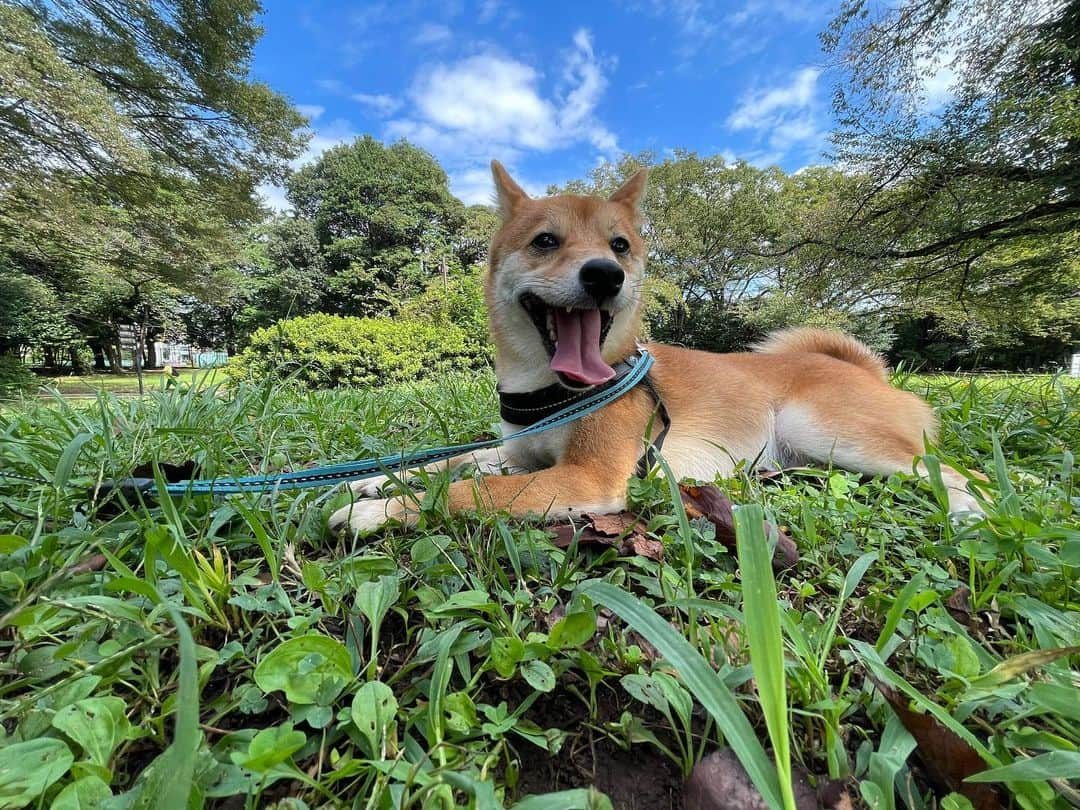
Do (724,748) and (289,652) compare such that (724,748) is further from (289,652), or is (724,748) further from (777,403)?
(777,403)

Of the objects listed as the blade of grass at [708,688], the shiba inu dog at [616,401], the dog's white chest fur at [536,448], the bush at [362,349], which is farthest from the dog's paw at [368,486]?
the bush at [362,349]

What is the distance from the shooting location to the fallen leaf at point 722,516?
1.22 metres

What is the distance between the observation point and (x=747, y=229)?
2011cm

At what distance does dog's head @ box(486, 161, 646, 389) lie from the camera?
7.18 ft

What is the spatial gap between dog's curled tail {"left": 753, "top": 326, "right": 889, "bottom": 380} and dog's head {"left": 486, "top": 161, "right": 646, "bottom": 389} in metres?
1.37

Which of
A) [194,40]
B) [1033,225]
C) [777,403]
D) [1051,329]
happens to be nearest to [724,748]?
[777,403]

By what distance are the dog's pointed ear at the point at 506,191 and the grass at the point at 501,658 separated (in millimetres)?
2333

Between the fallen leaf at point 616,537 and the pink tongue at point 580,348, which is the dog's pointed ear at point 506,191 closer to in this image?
the pink tongue at point 580,348

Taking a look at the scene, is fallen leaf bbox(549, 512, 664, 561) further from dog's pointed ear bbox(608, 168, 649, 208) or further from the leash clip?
dog's pointed ear bbox(608, 168, 649, 208)

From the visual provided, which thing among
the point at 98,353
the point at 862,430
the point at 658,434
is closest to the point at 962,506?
the point at 862,430

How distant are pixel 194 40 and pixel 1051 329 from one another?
28822 mm

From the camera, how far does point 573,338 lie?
225cm

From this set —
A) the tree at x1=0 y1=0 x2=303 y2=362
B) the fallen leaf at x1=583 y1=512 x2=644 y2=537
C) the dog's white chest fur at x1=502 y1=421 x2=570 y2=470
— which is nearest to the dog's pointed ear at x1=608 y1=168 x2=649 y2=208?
the dog's white chest fur at x1=502 y1=421 x2=570 y2=470

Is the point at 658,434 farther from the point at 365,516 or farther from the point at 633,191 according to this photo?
the point at 633,191
